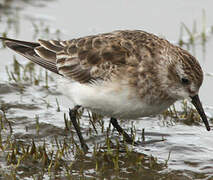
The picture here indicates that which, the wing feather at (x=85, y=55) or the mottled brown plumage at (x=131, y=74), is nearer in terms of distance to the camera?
the mottled brown plumage at (x=131, y=74)

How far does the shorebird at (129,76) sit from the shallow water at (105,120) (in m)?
0.58

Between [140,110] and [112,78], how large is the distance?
0.60 meters

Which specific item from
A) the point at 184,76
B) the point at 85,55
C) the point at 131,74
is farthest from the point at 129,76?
the point at 85,55

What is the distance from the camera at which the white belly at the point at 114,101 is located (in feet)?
23.1

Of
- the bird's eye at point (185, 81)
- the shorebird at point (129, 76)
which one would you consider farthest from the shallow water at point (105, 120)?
the bird's eye at point (185, 81)

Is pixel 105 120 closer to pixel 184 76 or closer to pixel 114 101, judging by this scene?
pixel 114 101

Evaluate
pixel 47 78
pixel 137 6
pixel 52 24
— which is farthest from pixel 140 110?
pixel 137 6

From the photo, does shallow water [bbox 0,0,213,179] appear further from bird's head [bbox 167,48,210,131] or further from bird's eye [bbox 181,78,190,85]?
bird's eye [bbox 181,78,190,85]

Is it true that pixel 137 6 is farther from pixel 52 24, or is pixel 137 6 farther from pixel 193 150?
pixel 193 150

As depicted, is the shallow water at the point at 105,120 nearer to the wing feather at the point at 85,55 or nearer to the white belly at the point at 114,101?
the white belly at the point at 114,101

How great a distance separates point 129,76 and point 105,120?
1890 millimetres

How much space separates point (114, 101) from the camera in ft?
23.2

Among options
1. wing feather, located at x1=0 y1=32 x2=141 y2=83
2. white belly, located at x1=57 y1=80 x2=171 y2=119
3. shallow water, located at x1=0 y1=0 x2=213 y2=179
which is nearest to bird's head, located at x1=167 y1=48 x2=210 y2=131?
white belly, located at x1=57 y1=80 x2=171 y2=119

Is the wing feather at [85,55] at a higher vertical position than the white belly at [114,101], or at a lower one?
higher
